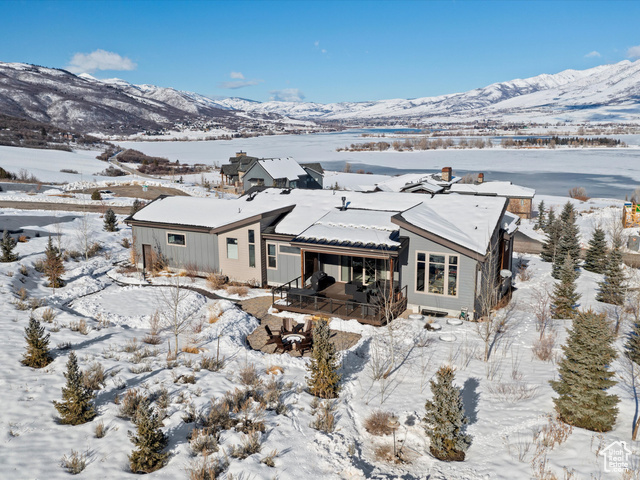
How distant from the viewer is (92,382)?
1057cm

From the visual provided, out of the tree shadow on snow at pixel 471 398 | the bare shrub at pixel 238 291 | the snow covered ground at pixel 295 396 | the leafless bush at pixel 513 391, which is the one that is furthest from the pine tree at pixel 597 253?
the bare shrub at pixel 238 291

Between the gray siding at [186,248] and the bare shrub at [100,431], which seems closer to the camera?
the bare shrub at [100,431]

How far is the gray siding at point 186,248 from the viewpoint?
22.3 metres

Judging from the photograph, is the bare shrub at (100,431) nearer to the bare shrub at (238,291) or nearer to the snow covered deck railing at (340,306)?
the snow covered deck railing at (340,306)

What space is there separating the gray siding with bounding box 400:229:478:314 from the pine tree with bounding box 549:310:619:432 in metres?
6.94

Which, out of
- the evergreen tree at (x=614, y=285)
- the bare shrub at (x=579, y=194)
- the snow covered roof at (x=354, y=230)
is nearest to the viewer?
the snow covered roof at (x=354, y=230)

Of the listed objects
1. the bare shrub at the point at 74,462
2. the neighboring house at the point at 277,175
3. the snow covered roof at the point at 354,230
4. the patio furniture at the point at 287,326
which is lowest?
the patio furniture at the point at 287,326

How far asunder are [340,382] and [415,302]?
666cm

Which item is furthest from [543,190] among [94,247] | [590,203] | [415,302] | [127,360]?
[127,360]

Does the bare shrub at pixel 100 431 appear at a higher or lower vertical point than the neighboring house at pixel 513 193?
lower

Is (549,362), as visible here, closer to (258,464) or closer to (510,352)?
(510,352)

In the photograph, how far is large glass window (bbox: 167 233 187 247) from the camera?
22922 millimetres

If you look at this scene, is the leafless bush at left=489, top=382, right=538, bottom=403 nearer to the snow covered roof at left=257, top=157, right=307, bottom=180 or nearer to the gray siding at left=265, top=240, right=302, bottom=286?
the gray siding at left=265, top=240, right=302, bottom=286

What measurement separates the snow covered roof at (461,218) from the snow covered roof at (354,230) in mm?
1187
